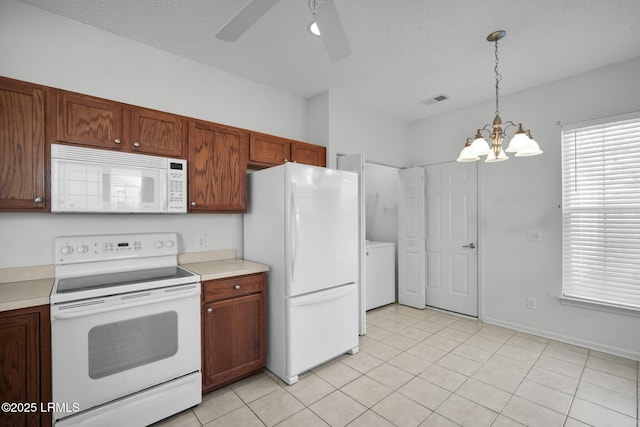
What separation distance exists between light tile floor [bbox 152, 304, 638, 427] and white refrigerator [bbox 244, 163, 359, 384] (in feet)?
0.78

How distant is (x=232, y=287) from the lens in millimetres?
2307

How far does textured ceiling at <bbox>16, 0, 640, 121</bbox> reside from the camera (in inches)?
81.0

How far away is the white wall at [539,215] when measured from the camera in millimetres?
2854

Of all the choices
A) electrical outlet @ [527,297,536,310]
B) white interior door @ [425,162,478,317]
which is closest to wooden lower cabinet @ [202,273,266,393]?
white interior door @ [425,162,478,317]

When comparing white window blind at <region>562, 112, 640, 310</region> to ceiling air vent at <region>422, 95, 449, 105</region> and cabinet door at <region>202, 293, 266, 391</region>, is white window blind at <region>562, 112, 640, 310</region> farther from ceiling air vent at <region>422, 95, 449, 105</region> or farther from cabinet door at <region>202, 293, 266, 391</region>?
cabinet door at <region>202, 293, 266, 391</region>

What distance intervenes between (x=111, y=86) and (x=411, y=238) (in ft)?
12.7

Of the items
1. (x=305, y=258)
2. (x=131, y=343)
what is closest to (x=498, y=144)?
(x=305, y=258)

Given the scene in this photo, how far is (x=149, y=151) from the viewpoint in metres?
2.25

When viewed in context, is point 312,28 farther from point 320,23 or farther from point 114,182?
point 114,182

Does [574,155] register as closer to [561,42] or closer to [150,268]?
[561,42]

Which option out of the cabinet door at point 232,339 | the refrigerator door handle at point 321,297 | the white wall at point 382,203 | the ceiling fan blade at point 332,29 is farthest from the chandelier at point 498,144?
the white wall at point 382,203

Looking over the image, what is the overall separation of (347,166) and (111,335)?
103 inches

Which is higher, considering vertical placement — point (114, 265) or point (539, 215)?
point (539, 215)

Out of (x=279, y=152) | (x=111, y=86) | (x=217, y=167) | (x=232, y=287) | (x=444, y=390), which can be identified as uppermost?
(x=111, y=86)
